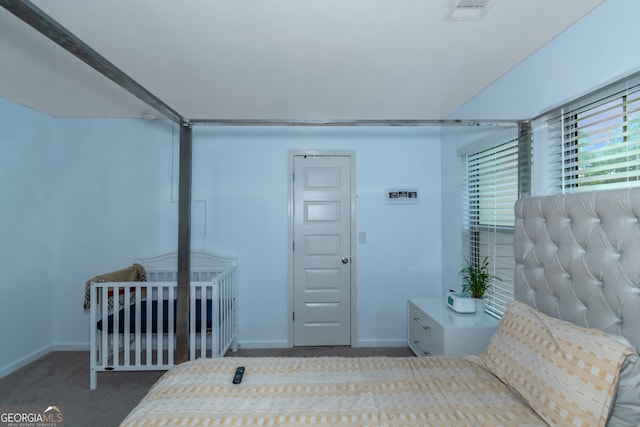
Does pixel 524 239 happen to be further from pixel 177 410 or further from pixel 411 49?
pixel 177 410

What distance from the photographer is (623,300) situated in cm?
110

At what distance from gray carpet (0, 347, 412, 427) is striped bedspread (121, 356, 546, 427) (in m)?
1.28

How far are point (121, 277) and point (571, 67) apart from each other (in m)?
3.78

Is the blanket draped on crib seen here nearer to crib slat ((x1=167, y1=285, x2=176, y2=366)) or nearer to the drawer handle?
crib slat ((x1=167, y1=285, x2=176, y2=366))

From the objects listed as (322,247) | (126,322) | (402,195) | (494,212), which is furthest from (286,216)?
(494,212)

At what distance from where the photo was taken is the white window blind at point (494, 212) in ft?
7.07

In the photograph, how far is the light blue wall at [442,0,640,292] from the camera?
1.29 meters

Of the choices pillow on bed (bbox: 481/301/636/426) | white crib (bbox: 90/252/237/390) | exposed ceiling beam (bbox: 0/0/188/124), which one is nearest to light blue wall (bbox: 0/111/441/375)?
white crib (bbox: 90/252/237/390)

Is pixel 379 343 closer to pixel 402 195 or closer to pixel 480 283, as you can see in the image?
pixel 480 283

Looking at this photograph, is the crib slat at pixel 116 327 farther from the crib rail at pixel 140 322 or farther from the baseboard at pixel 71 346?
the baseboard at pixel 71 346

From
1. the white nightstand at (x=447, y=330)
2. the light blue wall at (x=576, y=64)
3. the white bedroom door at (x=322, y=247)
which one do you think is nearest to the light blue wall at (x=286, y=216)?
the white bedroom door at (x=322, y=247)

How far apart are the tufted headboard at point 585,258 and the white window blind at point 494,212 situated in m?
0.57

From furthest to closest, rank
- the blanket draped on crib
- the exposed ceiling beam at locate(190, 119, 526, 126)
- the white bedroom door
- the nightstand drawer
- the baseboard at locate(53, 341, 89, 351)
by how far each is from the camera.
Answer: the white bedroom door → the baseboard at locate(53, 341, 89, 351) → the blanket draped on crib → the nightstand drawer → the exposed ceiling beam at locate(190, 119, 526, 126)

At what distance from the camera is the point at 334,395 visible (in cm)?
126
